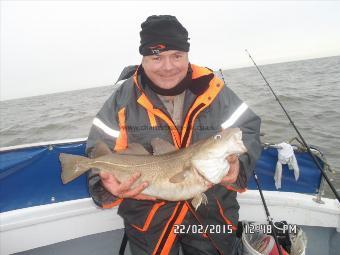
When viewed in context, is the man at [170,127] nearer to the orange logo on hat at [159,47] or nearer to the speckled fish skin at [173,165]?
the orange logo on hat at [159,47]

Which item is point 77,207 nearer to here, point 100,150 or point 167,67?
point 100,150

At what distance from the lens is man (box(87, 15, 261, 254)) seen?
2836 millimetres

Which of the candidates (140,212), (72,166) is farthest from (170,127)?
(72,166)

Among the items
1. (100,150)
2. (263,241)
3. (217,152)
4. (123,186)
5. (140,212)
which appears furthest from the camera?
(263,241)

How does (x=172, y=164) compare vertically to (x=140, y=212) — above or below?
above

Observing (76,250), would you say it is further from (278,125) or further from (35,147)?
(278,125)

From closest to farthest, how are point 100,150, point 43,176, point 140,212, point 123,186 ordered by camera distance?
point 123,186 → point 100,150 → point 140,212 → point 43,176

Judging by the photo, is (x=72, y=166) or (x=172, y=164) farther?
(x=72, y=166)

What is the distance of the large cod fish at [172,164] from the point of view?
2465 mm

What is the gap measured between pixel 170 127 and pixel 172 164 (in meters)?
0.42

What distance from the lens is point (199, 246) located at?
2.96m

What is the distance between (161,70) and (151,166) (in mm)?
941

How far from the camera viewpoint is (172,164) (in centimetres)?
263

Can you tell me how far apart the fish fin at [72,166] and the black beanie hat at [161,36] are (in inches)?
47.1
